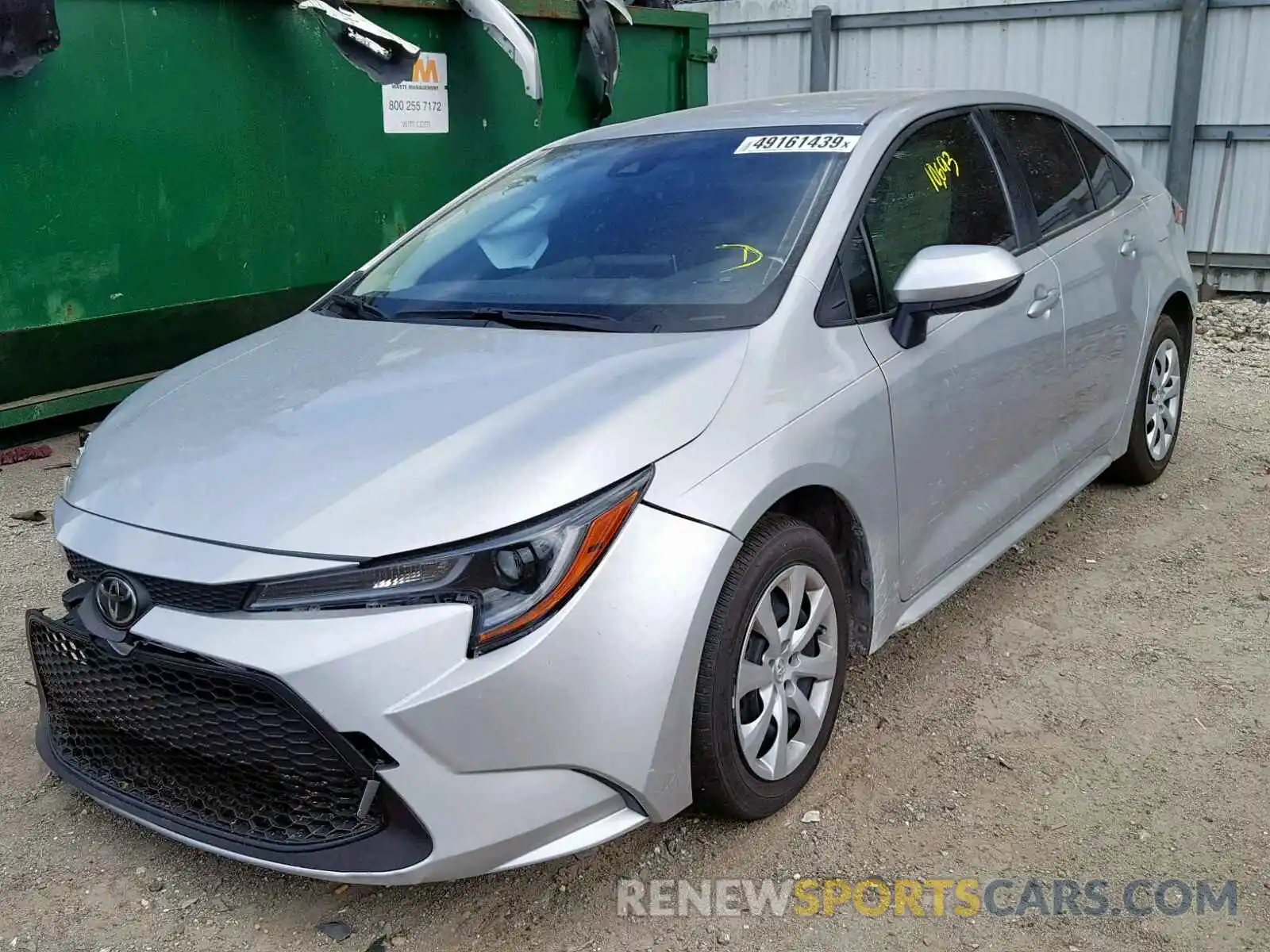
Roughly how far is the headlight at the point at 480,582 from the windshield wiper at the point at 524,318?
0.83 meters

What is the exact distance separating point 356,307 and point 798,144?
130 cm

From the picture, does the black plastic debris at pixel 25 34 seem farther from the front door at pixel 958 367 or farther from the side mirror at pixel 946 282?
the side mirror at pixel 946 282

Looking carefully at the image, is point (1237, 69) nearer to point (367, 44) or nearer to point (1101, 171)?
point (1101, 171)

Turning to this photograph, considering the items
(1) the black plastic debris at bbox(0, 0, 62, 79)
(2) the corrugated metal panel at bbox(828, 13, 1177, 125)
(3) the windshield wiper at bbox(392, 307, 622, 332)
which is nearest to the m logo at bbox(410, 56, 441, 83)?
(1) the black plastic debris at bbox(0, 0, 62, 79)

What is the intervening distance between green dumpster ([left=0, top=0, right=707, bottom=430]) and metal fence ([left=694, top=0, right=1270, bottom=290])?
537 centimetres

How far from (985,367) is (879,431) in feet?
1.96

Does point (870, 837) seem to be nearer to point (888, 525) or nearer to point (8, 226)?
point (888, 525)

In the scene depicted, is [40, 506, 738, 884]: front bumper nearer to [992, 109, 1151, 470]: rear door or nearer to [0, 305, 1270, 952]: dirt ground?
[0, 305, 1270, 952]: dirt ground

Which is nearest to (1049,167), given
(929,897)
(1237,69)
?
(929,897)

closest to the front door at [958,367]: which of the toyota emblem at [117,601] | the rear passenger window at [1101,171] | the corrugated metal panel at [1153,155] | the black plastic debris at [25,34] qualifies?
the rear passenger window at [1101,171]

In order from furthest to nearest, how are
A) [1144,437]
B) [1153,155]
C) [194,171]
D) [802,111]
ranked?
[1153,155]
[194,171]
[1144,437]
[802,111]

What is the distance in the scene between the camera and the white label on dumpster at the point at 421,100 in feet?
20.9

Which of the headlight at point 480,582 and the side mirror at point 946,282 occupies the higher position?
the side mirror at point 946,282

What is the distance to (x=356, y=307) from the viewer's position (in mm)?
3422
